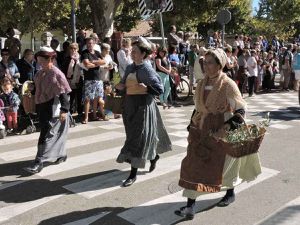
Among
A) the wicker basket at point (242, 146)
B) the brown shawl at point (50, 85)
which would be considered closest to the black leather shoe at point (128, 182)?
the brown shawl at point (50, 85)

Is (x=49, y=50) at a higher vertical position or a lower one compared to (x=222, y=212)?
higher

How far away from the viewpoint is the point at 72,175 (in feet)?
22.0

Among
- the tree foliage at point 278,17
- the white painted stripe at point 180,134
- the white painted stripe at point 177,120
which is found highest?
the tree foliage at point 278,17

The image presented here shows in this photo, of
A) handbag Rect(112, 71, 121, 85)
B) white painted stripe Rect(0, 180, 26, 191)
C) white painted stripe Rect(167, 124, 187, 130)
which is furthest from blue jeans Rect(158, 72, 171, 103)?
white painted stripe Rect(0, 180, 26, 191)

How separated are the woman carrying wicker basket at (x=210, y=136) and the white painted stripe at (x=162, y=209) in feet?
0.56

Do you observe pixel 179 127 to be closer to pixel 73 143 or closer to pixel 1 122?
pixel 73 143

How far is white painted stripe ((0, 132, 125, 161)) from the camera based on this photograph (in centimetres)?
781

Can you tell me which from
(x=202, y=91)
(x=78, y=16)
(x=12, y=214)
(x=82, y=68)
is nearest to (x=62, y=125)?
(x=12, y=214)

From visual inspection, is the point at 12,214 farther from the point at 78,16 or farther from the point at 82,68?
the point at 78,16

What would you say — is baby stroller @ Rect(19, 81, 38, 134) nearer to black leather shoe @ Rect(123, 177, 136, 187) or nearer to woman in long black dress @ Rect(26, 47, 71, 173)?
woman in long black dress @ Rect(26, 47, 71, 173)

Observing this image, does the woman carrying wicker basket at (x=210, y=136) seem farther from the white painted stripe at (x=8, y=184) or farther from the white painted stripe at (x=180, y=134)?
the white painted stripe at (x=180, y=134)

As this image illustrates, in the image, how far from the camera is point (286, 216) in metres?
5.21

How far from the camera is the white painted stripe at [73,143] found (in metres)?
7.81

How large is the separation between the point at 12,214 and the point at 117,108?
2.02 meters
